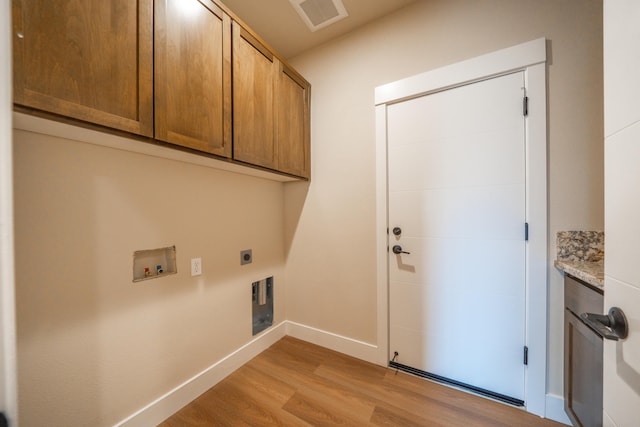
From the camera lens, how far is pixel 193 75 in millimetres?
1200

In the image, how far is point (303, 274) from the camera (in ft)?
7.32

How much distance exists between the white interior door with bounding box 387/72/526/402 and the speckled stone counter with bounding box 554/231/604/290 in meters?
0.17

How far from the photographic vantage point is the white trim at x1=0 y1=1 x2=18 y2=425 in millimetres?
450

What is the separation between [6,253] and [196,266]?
114cm

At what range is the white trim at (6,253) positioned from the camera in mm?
450

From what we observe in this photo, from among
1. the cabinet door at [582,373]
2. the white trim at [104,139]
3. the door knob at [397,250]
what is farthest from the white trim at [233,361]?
the white trim at [104,139]

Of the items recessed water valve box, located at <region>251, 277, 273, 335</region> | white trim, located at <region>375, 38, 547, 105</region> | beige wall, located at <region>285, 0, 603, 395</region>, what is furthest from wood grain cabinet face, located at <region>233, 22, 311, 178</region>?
recessed water valve box, located at <region>251, 277, 273, 335</region>

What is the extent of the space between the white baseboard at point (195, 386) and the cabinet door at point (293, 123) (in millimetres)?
1554

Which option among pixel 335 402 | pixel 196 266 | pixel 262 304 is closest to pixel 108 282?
pixel 196 266

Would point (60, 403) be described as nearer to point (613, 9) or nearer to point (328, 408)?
point (328, 408)

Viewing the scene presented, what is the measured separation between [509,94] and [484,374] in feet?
6.09

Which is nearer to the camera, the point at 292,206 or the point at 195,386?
the point at 195,386

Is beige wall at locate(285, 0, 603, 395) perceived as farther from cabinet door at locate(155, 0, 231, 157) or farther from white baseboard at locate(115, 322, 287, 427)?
cabinet door at locate(155, 0, 231, 157)

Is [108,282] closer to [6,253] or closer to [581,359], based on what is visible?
[6,253]
